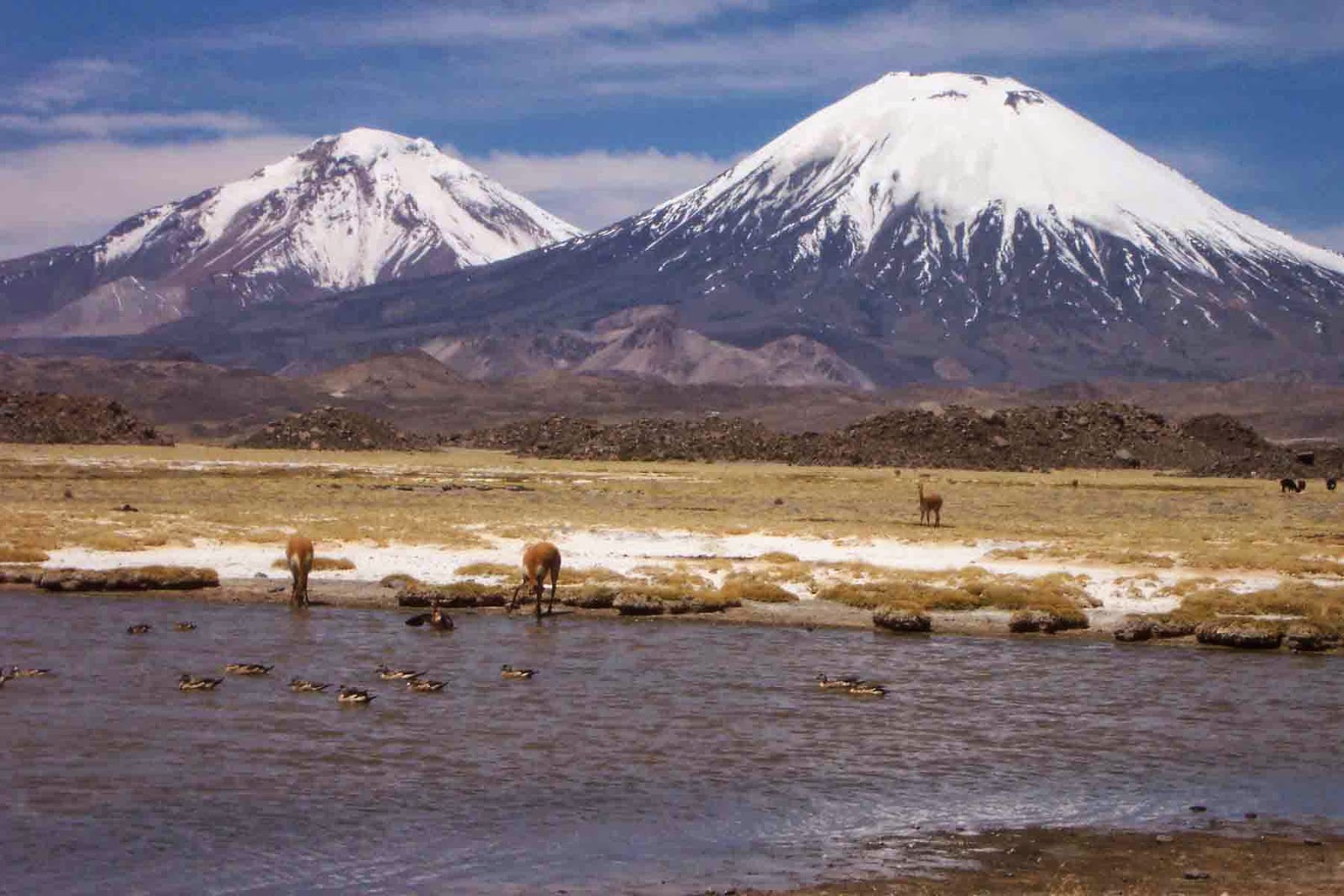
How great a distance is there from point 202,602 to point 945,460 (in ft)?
243

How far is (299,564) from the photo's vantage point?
28703 millimetres

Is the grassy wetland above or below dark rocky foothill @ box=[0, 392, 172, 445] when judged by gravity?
below

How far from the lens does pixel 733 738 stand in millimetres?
18875

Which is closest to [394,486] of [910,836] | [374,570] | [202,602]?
[374,570]

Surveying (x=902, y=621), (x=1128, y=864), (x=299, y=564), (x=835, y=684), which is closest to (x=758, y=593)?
(x=902, y=621)

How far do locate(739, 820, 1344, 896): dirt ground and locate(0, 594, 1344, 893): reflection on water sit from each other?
23.6 inches

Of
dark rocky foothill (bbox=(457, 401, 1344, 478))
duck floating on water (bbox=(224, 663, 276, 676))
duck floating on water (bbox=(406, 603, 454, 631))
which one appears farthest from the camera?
dark rocky foothill (bbox=(457, 401, 1344, 478))

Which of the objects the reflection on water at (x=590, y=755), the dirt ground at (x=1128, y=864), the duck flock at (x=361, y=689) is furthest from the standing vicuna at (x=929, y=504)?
the dirt ground at (x=1128, y=864)

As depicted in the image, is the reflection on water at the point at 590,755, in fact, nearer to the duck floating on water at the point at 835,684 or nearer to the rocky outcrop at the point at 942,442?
the duck floating on water at the point at 835,684

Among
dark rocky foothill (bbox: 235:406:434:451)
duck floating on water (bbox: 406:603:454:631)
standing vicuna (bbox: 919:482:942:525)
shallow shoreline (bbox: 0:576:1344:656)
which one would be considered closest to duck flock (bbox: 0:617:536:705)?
duck floating on water (bbox: 406:603:454:631)

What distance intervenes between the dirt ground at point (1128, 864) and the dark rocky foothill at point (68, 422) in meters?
97.6

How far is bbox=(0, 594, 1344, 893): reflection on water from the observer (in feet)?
46.5

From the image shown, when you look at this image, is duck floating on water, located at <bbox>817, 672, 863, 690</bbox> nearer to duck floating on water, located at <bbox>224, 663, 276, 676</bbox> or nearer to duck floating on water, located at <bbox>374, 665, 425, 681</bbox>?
duck floating on water, located at <bbox>374, 665, 425, 681</bbox>

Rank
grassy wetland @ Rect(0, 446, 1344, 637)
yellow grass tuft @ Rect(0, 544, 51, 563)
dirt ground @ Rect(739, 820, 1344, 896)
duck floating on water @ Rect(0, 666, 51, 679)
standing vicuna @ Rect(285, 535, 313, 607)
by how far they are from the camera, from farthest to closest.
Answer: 1. yellow grass tuft @ Rect(0, 544, 51, 563)
2. grassy wetland @ Rect(0, 446, 1344, 637)
3. standing vicuna @ Rect(285, 535, 313, 607)
4. duck floating on water @ Rect(0, 666, 51, 679)
5. dirt ground @ Rect(739, 820, 1344, 896)
